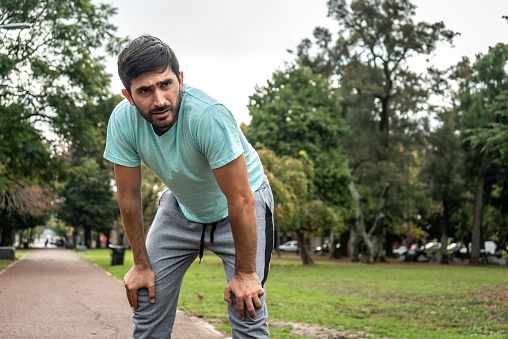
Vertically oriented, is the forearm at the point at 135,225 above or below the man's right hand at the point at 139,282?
above

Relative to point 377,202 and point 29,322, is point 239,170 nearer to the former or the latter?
point 29,322

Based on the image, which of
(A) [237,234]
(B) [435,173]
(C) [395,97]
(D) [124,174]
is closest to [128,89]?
(D) [124,174]

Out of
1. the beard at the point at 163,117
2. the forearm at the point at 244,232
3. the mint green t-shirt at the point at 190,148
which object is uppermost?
the beard at the point at 163,117

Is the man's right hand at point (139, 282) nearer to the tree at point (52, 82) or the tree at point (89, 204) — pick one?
the tree at point (52, 82)

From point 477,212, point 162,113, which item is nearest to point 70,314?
point 162,113

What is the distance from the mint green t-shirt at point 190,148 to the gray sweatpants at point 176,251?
74mm

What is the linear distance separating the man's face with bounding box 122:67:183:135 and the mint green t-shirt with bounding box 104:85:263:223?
6cm

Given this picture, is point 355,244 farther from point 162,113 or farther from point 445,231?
point 162,113

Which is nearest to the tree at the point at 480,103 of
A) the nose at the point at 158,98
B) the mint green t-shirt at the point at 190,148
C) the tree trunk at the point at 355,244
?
the tree trunk at the point at 355,244

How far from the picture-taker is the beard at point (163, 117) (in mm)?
2477

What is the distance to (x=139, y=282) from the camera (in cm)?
279

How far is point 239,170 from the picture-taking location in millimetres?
2482

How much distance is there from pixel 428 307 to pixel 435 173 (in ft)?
88.5

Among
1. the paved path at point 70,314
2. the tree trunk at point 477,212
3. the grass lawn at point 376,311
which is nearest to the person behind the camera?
the paved path at point 70,314
